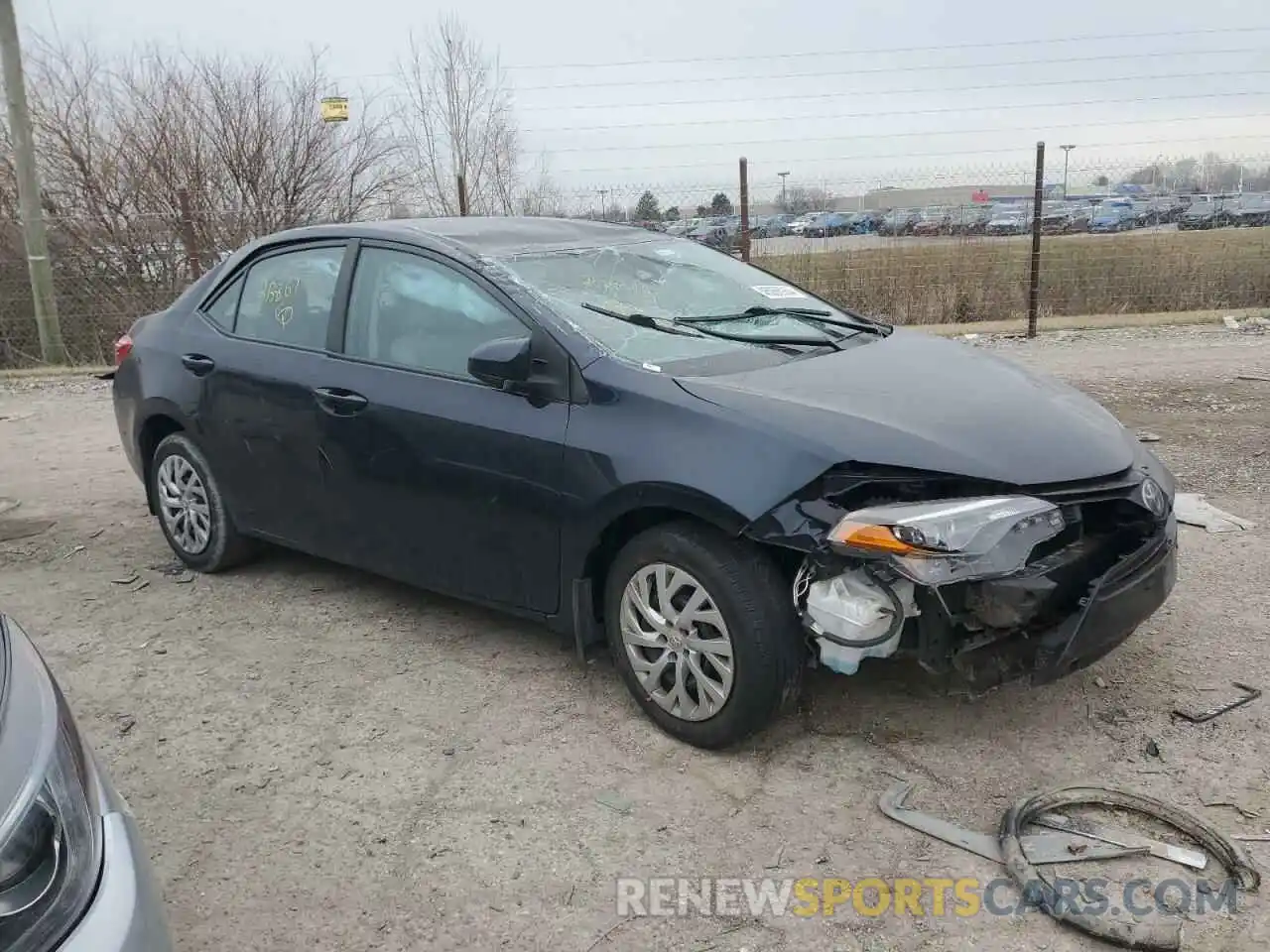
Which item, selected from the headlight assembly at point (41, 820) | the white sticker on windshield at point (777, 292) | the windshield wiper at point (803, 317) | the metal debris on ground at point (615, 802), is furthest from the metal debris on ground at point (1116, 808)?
the white sticker on windshield at point (777, 292)

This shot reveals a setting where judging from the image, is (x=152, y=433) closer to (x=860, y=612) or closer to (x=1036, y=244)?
(x=860, y=612)

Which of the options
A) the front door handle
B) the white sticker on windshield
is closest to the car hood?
the white sticker on windshield

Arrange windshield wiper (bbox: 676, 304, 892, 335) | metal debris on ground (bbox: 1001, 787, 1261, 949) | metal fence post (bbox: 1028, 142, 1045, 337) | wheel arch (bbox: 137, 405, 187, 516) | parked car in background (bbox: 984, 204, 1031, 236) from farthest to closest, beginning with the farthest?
parked car in background (bbox: 984, 204, 1031, 236) → metal fence post (bbox: 1028, 142, 1045, 337) → wheel arch (bbox: 137, 405, 187, 516) → windshield wiper (bbox: 676, 304, 892, 335) → metal debris on ground (bbox: 1001, 787, 1261, 949)

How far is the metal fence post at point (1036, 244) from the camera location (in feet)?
35.4

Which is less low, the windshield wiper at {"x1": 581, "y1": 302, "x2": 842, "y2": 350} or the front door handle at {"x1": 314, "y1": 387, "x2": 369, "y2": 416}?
the windshield wiper at {"x1": 581, "y1": 302, "x2": 842, "y2": 350}

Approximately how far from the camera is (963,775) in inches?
123

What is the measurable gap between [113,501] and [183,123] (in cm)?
965

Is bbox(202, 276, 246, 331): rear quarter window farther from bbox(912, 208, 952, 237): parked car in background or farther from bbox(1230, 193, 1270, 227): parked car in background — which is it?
bbox(1230, 193, 1270, 227): parked car in background

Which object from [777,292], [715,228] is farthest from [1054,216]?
[777,292]

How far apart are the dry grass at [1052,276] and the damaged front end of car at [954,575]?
9.30m

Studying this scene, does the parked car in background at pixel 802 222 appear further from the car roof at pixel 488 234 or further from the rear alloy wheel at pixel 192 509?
the rear alloy wheel at pixel 192 509

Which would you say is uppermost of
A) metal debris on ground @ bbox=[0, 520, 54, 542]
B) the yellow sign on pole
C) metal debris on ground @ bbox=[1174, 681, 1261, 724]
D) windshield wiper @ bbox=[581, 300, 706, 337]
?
the yellow sign on pole

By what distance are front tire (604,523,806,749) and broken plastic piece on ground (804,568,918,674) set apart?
12cm

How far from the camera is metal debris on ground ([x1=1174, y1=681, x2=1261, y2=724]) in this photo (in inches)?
132
